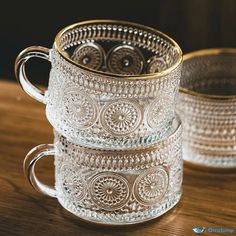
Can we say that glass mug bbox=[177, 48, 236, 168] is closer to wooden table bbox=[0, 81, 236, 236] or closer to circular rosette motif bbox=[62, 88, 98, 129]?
A: wooden table bbox=[0, 81, 236, 236]

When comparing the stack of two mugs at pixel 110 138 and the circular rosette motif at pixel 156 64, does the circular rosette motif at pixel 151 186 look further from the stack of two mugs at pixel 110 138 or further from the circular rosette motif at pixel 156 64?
the circular rosette motif at pixel 156 64

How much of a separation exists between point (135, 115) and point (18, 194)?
207 mm

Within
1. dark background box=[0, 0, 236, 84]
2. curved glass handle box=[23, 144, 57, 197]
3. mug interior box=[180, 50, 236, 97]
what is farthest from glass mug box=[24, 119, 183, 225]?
dark background box=[0, 0, 236, 84]

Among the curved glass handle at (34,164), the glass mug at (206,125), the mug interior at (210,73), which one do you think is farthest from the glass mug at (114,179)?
the mug interior at (210,73)

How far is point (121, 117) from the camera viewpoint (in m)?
0.80

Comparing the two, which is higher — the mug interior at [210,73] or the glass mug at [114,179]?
the mug interior at [210,73]

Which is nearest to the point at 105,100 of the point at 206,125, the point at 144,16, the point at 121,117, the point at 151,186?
the point at 121,117

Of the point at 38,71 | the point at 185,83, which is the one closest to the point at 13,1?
the point at 38,71

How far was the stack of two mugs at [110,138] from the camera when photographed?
79 cm

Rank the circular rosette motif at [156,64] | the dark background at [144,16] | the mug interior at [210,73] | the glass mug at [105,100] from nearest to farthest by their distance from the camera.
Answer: the glass mug at [105,100] < the circular rosette motif at [156,64] < the mug interior at [210,73] < the dark background at [144,16]

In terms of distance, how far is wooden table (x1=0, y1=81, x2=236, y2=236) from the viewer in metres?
0.84

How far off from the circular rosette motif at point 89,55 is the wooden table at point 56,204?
0.46ft

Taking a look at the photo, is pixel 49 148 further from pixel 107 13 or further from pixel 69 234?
pixel 107 13

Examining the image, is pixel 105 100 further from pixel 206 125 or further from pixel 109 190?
pixel 206 125
